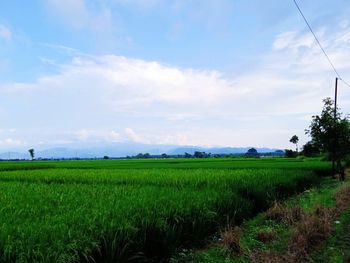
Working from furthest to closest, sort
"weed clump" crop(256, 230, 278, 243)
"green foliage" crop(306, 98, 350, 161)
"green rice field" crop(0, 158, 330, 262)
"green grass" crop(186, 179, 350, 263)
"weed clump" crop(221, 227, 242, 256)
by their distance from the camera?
"green foliage" crop(306, 98, 350, 161), "weed clump" crop(256, 230, 278, 243), "weed clump" crop(221, 227, 242, 256), "green grass" crop(186, 179, 350, 263), "green rice field" crop(0, 158, 330, 262)

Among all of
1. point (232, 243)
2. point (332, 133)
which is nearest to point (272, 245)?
point (232, 243)

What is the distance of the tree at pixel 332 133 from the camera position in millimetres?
22016

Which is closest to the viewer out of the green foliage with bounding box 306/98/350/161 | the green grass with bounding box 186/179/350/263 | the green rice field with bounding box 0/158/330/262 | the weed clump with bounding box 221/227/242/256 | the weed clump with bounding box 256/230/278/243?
the green rice field with bounding box 0/158/330/262

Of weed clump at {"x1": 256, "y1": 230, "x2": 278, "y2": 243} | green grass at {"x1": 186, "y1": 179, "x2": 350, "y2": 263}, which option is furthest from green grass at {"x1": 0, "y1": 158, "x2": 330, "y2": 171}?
weed clump at {"x1": 256, "y1": 230, "x2": 278, "y2": 243}

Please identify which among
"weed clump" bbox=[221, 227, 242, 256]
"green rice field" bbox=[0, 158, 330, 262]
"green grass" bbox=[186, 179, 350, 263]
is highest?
"green rice field" bbox=[0, 158, 330, 262]

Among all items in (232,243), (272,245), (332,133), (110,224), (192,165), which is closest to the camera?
(110,224)

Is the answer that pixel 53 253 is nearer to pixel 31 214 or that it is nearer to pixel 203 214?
pixel 31 214

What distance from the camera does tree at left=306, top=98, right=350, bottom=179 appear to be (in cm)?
2202

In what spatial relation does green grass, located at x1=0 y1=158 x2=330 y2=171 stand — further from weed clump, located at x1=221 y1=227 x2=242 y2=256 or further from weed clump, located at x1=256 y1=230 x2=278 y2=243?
weed clump, located at x1=221 y1=227 x2=242 y2=256

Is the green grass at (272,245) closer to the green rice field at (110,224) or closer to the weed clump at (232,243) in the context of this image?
the weed clump at (232,243)

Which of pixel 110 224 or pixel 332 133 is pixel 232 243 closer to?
pixel 110 224

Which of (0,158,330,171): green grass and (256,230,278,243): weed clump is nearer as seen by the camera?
(256,230,278,243): weed clump

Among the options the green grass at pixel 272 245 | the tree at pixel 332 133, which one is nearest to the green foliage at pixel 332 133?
the tree at pixel 332 133

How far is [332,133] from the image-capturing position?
22250 millimetres
